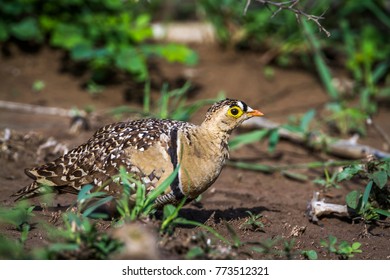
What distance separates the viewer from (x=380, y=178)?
441cm

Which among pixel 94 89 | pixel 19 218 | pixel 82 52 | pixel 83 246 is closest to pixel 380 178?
pixel 83 246

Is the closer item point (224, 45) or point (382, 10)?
point (382, 10)

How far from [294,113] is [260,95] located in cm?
69

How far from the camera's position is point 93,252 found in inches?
136

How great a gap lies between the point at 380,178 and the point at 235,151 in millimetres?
2584

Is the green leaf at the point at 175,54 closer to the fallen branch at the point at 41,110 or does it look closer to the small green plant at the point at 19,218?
the fallen branch at the point at 41,110

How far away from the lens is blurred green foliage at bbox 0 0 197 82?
25.5 ft

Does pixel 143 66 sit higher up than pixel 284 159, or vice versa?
pixel 143 66

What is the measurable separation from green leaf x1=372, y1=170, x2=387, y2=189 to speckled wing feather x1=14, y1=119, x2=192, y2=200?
4.68 ft

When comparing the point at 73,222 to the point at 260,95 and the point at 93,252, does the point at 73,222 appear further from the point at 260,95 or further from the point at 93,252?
the point at 260,95

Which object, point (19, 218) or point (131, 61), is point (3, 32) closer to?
point (131, 61)

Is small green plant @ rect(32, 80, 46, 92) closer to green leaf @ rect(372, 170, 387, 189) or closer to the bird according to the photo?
the bird

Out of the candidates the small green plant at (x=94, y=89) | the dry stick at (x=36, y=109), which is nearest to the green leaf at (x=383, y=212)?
the dry stick at (x=36, y=109)
